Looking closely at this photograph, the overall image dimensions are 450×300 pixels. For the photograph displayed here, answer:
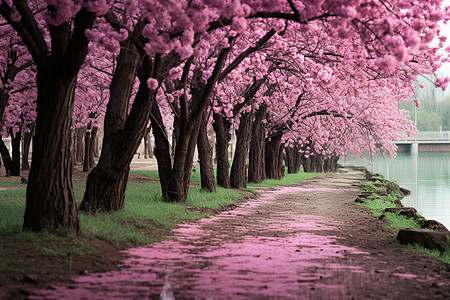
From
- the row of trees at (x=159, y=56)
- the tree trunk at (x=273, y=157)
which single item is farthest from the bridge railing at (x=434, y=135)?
the row of trees at (x=159, y=56)

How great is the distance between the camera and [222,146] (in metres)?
21.0

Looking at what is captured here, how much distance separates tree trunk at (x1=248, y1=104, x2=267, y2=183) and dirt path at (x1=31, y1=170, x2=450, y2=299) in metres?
14.4

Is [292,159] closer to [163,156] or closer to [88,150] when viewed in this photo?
[88,150]

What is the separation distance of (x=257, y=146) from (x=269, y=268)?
1973cm

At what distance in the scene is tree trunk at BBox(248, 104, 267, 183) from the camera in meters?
26.7

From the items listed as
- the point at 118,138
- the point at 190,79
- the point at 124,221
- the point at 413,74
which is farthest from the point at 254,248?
the point at 190,79

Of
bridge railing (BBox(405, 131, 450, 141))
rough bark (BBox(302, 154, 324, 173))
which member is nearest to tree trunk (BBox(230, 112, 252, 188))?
rough bark (BBox(302, 154, 324, 173))

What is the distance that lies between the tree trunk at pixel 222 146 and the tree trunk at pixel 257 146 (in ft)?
17.5

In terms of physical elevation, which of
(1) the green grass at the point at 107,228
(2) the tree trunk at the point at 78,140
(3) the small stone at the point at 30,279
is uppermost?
(2) the tree trunk at the point at 78,140

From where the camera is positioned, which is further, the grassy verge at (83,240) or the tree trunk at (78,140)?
the tree trunk at (78,140)

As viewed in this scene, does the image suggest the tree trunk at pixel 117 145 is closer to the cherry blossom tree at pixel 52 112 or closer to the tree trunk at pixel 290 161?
the cherry blossom tree at pixel 52 112

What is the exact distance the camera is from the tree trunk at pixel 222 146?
68.2 feet

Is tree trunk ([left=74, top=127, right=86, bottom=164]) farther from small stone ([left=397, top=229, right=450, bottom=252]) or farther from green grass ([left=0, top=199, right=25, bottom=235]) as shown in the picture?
small stone ([left=397, top=229, right=450, bottom=252])

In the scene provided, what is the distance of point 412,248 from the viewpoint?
31.3 feet
